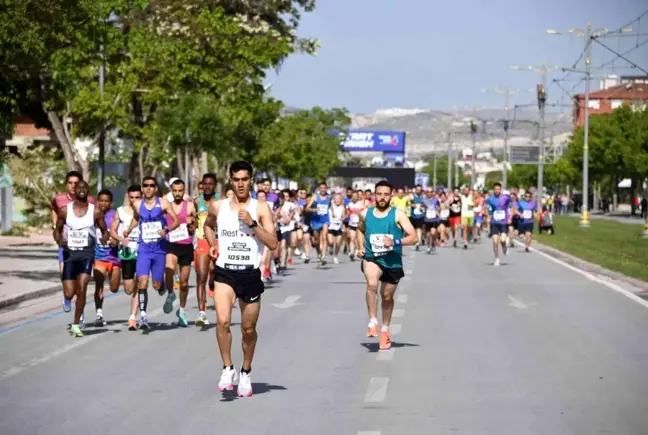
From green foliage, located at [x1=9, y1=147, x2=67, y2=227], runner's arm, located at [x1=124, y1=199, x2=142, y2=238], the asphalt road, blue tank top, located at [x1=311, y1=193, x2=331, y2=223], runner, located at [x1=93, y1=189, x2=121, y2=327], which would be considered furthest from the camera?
green foliage, located at [x1=9, y1=147, x2=67, y2=227]

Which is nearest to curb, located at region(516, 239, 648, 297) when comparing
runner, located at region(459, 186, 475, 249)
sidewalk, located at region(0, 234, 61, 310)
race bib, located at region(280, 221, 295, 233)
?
runner, located at region(459, 186, 475, 249)

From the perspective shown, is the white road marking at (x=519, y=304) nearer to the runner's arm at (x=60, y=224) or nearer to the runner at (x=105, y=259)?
the runner at (x=105, y=259)

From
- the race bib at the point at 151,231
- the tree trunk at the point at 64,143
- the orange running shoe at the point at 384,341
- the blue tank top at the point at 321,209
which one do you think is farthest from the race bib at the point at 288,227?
the orange running shoe at the point at 384,341

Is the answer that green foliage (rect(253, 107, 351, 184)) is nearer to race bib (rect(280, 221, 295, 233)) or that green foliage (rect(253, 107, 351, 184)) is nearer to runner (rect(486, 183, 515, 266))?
runner (rect(486, 183, 515, 266))

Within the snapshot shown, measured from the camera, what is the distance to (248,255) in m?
10.7

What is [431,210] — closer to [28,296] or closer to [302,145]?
[28,296]

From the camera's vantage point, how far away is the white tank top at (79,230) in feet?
51.4

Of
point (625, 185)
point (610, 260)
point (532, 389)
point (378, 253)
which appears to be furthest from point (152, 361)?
point (625, 185)

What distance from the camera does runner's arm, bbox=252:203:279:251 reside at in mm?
10438

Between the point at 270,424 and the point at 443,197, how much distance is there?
1401 inches

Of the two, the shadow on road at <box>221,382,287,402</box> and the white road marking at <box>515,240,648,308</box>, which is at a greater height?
the shadow on road at <box>221,382,287,402</box>

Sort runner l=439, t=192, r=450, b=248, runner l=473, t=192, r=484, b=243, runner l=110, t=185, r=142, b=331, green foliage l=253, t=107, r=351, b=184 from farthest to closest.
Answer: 1. green foliage l=253, t=107, r=351, b=184
2. runner l=473, t=192, r=484, b=243
3. runner l=439, t=192, r=450, b=248
4. runner l=110, t=185, r=142, b=331

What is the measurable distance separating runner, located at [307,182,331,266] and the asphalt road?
41.3 feet

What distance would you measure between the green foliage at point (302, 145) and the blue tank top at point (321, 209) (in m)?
32.1
